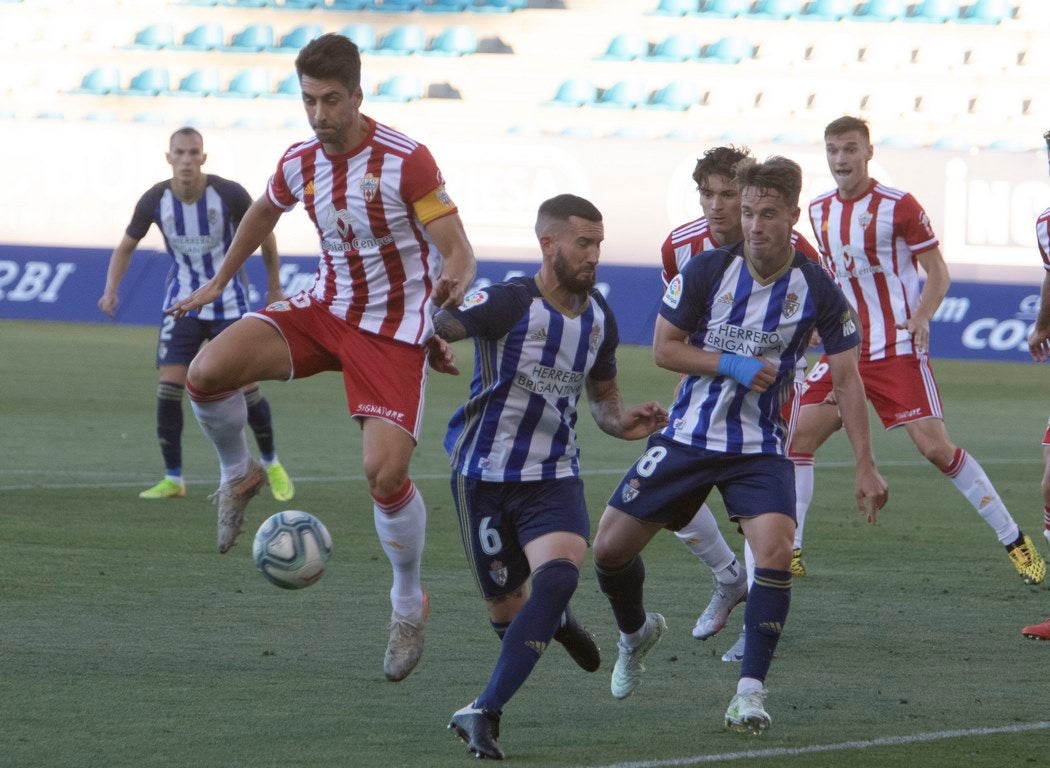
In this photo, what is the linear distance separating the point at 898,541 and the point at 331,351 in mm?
4037

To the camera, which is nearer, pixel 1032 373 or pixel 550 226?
pixel 550 226

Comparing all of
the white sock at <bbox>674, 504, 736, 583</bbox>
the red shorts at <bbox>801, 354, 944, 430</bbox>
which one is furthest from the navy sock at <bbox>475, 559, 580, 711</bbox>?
the red shorts at <bbox>801, 354, 944, 430</bbox>

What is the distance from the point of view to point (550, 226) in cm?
499

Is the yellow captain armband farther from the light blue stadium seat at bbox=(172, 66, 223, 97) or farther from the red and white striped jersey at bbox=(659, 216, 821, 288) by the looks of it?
the light blue stadium seat at bbox=(172, 66, 223, 97)

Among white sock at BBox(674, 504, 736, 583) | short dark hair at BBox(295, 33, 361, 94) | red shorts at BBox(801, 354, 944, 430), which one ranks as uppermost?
short dark hair at BBox(295, 33, 361, 94)

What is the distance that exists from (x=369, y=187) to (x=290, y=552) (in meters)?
1.27

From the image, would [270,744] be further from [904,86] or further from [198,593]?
[904,86]

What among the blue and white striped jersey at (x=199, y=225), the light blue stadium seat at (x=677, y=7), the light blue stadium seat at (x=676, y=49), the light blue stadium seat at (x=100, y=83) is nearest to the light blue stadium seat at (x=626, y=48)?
the light blue stadium seat at (x=676, y=49)

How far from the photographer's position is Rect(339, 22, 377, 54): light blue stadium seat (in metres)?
27.9

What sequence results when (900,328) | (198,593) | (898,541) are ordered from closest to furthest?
(198,593), (900,328), (898,541)

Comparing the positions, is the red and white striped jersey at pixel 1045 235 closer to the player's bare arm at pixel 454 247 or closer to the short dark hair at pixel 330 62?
the player's bare arm at pixel 454 247

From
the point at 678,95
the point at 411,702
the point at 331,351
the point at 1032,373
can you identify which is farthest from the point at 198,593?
the point at 678,95

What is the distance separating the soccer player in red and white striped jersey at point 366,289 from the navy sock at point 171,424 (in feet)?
11.9

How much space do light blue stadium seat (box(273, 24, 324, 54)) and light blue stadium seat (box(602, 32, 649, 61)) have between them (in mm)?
4828
